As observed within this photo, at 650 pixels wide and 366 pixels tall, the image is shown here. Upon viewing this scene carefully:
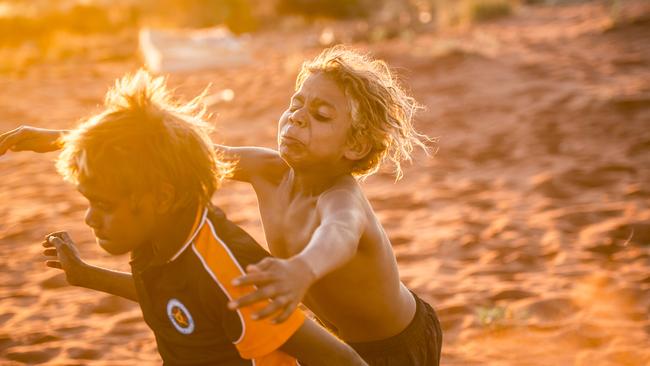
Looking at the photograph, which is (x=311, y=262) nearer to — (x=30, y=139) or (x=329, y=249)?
(x=329, y=249)

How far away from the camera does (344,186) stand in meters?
2.18

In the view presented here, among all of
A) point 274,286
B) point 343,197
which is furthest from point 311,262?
point 343,197

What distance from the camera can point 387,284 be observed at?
2283mm

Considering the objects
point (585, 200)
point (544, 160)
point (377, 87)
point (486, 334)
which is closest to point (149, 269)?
point (377, 87)

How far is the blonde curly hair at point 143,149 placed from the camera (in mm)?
1704

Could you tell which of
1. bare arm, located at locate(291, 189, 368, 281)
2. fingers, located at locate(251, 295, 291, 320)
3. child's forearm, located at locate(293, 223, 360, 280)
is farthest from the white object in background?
fingers, located at locate(251, 295, 291, 320)

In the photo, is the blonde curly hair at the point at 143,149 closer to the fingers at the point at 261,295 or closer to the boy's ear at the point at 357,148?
the fingers at the point at 261,295

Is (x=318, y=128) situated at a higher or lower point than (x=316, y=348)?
higher

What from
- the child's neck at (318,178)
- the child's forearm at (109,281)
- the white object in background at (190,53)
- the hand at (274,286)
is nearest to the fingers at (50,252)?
the child's forearm at (109,281)

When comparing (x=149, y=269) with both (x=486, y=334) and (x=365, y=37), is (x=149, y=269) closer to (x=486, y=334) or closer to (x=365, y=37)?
(x=486, y=334)

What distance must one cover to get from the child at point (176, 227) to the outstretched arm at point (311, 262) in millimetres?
171

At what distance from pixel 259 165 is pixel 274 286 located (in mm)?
1136

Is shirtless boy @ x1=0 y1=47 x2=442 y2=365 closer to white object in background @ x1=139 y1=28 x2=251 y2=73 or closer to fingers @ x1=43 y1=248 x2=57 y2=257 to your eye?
fingers @ x1=43 y1=248 x2=57 y2=257

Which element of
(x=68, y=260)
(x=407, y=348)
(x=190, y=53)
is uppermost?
(x=190, y=53)
